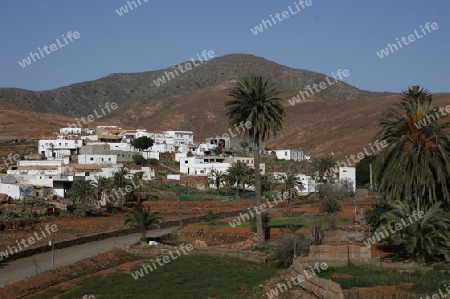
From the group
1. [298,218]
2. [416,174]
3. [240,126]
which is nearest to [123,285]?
[416,174]

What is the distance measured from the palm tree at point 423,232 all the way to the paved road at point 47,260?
1753cm

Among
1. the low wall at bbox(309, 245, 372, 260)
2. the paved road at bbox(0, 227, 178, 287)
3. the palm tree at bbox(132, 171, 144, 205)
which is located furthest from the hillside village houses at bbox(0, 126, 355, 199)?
the low wall at bbox(309, 245, 372, 260)

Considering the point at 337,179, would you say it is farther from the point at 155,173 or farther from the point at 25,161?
the point at 25,161

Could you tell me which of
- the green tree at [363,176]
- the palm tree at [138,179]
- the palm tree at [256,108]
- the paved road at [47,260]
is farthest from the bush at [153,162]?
the palm tree at [256,108]

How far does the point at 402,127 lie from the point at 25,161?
205 ft

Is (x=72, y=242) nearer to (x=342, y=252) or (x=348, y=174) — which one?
(x=342, y=252)

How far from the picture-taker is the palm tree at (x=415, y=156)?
34344mm

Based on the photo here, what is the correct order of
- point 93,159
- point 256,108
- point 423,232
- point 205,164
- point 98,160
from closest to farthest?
point 423,232 → point 256,108 → point 93,159 → point 98,160 → point 205,164

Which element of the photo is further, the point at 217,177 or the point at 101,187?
the point at 217,177

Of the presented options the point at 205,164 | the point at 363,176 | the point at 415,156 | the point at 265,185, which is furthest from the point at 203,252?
the point at 363,176

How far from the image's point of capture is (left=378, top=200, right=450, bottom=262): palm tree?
3092cm

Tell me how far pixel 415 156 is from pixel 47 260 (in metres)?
20.8

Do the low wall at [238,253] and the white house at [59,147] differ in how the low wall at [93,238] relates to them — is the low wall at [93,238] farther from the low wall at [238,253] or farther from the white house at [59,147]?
the white house at [59,147]

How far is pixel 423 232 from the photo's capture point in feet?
103
